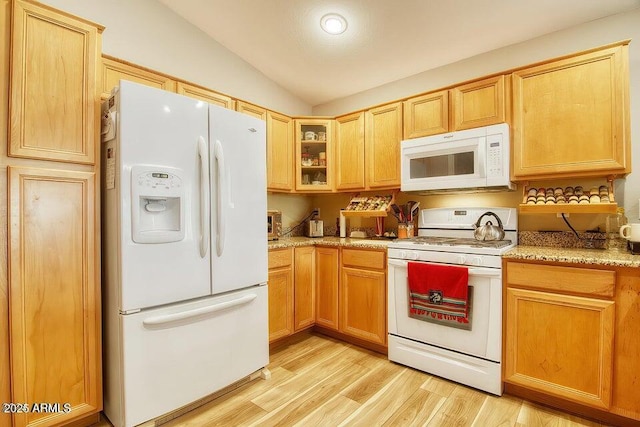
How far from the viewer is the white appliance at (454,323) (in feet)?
6.43

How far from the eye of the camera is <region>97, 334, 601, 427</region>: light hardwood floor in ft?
5.70

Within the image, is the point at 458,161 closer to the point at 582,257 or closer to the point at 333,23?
the point at 582,257

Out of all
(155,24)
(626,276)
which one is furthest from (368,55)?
(626,276)

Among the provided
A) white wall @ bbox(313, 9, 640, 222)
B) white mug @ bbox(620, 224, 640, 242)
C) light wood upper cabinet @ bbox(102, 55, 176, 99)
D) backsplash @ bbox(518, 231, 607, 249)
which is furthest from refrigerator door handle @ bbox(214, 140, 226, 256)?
white mug @ bbox(620, 224, 640, 242)

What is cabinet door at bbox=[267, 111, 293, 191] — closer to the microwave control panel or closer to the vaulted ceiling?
the vaulted ceiling

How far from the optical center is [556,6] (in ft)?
6.72

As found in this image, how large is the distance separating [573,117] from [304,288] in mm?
2340

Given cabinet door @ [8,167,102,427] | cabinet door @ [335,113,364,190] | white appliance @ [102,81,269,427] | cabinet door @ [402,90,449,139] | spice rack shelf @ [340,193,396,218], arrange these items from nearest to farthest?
cabinet door @ [8,167,102,427]
white appliance @ [102,81,269,427]
cabinet door @ [402,90,449,139]
spice rack shelf @ [340,193,396,218]
cabinet door @ [335,113,364,190]

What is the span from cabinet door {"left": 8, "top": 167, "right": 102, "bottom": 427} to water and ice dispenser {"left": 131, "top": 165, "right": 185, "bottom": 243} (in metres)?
0.26

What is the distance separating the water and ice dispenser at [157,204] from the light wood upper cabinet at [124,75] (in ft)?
2.18

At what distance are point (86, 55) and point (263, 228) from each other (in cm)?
136

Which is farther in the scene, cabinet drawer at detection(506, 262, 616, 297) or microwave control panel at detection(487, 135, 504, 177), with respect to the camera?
microwave control panel at detection(487, 135, 504, 177)

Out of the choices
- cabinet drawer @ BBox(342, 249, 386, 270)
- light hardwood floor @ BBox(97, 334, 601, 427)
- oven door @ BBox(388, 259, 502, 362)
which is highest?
cabinet drawer @ BBox(342, 249, 386, 270)

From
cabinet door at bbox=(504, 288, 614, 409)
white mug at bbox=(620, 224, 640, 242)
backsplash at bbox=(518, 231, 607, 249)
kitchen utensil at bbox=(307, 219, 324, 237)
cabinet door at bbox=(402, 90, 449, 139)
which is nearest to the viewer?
cabinet door at bbox=(504, 288, 614, 409)
